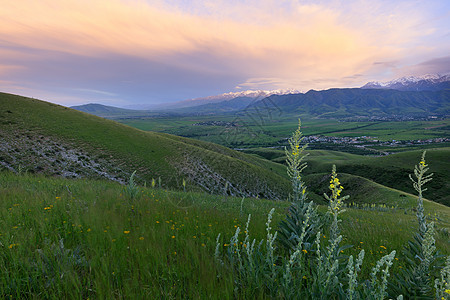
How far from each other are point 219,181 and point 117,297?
33883mm

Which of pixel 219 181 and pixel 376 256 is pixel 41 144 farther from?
pixel 376 256

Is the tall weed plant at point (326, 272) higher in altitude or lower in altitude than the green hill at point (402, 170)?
higher

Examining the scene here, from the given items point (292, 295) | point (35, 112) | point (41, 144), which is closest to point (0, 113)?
point (35, 112)

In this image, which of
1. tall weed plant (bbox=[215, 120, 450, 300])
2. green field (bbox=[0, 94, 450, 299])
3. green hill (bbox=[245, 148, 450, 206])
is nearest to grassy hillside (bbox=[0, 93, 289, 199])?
green field (bbox=[0, 94, 450, 299])

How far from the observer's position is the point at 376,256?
440cm

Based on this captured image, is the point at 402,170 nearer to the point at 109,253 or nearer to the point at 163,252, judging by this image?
the point at 163,252

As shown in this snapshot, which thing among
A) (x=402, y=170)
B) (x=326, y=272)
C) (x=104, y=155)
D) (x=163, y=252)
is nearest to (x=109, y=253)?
(x=163, y=252)

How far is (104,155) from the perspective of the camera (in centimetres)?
3120

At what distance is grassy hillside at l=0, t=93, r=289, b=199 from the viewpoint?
24.8 meters

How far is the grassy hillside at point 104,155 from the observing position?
24825 millimetres

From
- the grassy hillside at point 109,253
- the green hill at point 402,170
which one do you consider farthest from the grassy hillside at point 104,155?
the green hill at point 402,170

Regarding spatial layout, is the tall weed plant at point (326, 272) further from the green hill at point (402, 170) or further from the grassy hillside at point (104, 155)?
the green hill at point (402, 170)

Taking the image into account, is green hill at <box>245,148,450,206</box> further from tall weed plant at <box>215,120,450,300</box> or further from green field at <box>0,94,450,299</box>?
tall weed plant at <box>215,120,450,300</box>

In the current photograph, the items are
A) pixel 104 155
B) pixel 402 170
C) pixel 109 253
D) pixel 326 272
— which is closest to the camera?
pixel 326 272
